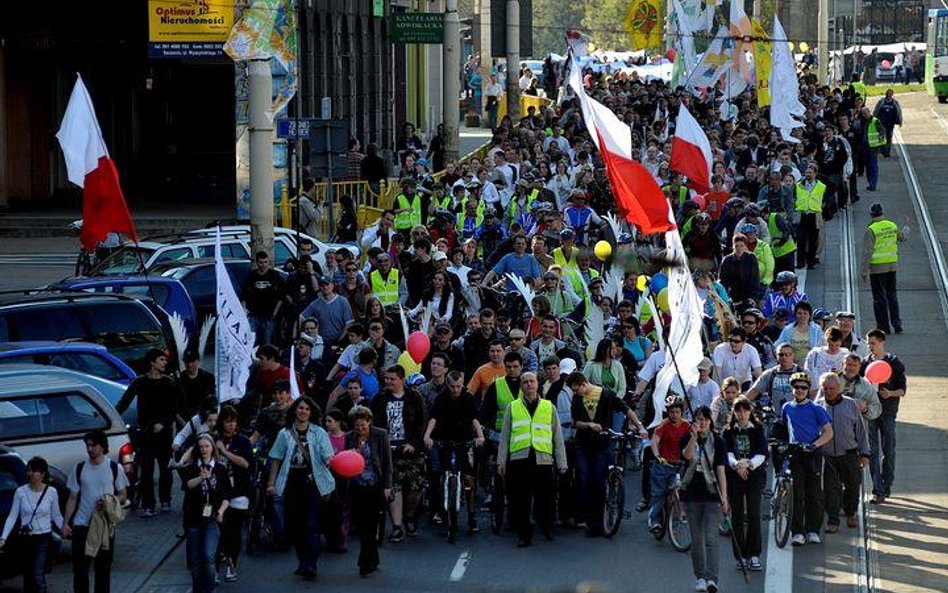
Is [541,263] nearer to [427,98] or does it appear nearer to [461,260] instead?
Answer: [461,260]

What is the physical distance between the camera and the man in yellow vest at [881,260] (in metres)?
24.4

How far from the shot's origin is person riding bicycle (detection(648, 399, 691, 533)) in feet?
53.2

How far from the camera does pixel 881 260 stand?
24.5 meters

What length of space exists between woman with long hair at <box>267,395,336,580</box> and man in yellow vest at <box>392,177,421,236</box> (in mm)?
12181

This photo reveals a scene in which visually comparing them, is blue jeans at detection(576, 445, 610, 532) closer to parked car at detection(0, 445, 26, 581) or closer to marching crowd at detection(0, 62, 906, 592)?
marching crowd at detection(0, 62, 906, 592)

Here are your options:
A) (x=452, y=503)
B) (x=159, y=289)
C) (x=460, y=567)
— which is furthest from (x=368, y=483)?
(x=159, y=289)

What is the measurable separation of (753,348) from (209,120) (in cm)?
3072

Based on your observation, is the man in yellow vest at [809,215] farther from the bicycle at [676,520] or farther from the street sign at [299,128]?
the bicycle at [676,520]

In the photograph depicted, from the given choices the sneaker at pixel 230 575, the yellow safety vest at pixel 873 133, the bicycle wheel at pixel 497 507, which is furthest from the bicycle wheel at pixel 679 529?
the yellow safety vest at pixel 873 133

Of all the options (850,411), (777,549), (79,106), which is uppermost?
(79,106)

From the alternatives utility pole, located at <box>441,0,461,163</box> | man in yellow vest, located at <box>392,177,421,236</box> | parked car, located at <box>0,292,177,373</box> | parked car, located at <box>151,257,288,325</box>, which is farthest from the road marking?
utility pole, located at <box>441,0,461,163</box>

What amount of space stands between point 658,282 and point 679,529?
6580 millimetres

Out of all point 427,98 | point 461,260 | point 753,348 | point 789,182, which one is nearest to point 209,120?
point 427,98

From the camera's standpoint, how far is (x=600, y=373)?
1817 centimetres
